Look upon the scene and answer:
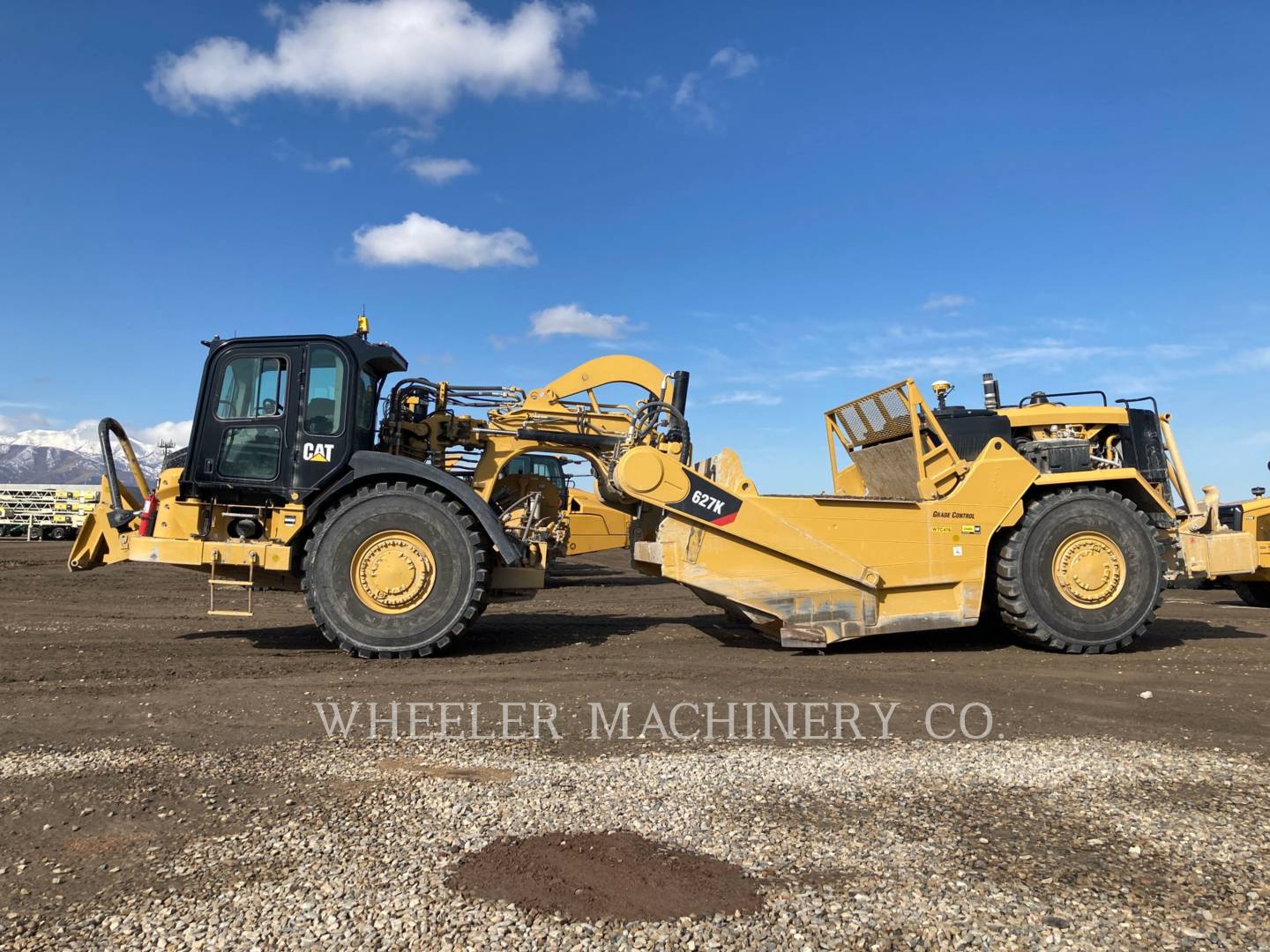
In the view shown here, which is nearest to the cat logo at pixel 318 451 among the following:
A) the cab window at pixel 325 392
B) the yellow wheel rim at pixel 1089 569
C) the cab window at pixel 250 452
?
the cab window at pixel 325 392

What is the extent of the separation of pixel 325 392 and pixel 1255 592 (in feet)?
44.4

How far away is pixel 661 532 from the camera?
316 inches

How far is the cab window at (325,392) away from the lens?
26.2 feet

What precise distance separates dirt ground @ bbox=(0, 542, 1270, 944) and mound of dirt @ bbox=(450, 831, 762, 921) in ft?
3.85

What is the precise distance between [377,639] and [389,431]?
2.47 meters

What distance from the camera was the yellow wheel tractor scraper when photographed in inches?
302

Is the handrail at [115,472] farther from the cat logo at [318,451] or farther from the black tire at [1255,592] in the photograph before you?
the black tire at [1255,592]

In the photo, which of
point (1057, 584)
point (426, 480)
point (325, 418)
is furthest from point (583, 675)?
point (1057, 584)

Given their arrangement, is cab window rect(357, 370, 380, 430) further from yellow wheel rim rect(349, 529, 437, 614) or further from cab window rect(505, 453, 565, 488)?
cab window rect(505, 453, 565, 488)

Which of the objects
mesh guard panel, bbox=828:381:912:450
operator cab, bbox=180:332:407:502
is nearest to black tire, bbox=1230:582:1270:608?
mesh guard panel, bbox=828:381:912:450

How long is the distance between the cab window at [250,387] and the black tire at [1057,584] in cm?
700

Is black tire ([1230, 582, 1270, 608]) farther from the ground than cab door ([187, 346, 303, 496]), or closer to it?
closer to it

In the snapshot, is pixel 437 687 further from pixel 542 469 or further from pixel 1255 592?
pixel 1255 592

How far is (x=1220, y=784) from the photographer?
4133mm
